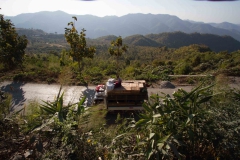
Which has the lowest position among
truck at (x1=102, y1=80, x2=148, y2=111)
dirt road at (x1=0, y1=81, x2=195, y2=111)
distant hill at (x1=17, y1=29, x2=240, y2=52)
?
distant hill at (x1=17, y1=29, x2=240, y2=52)

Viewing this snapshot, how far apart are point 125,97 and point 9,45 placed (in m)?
9.00

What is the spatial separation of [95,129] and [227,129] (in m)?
1.90

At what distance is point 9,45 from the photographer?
11.1 m

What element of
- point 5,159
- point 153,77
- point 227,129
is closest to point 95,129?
point 5,159

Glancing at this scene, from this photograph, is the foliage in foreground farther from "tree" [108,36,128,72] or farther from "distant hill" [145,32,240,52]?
"distant hill" [145,32,240,52]

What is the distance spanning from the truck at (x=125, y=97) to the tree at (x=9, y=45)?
27.3 ft

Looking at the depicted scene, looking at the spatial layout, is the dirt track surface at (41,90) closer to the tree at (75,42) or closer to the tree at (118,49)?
the tree at (75,42)

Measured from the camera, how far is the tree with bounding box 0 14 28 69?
1140 centimetres

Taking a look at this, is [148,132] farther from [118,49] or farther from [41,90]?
[118,49]

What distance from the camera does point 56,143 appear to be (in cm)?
245

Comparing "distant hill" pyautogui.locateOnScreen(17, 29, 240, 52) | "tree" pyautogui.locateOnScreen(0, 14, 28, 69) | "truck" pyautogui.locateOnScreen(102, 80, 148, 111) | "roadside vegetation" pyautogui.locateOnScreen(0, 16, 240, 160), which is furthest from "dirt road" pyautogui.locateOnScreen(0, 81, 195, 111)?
"distant hill" pyautogui.locateOnScreen(17, 29, 240, 52)

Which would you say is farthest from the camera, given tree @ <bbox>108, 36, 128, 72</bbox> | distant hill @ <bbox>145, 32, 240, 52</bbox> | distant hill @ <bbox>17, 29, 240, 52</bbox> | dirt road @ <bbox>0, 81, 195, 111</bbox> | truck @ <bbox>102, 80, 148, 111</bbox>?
distant hill @ <bbox>145, 32, 240, 52</bbox>

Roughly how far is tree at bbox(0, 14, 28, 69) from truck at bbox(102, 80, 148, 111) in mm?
8332

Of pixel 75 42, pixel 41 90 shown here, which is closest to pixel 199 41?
pixel 75 42
